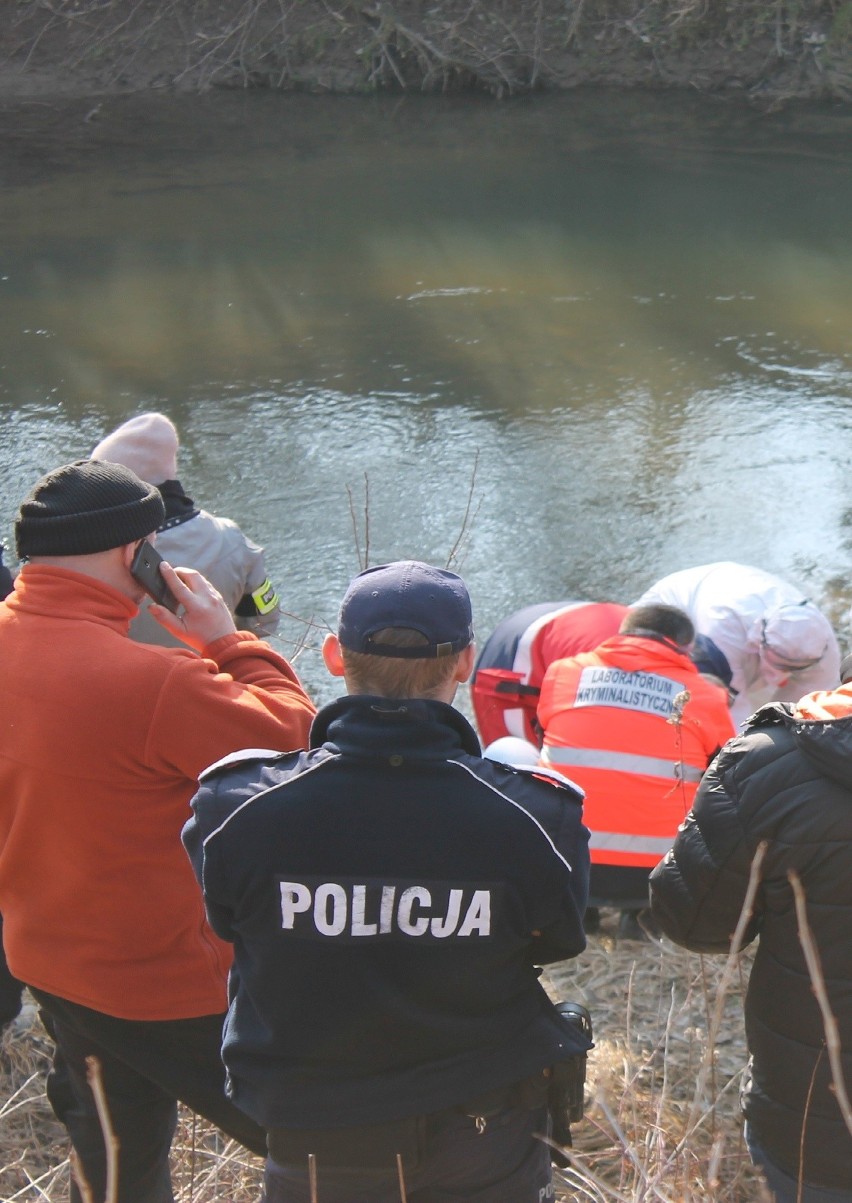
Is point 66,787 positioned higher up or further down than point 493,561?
higher up

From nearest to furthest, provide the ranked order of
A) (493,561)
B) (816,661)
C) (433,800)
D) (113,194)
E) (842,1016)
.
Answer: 1. (433,800)
2. (842,1016)
3. (816,661)
4. (493,561)
5. (113,194)

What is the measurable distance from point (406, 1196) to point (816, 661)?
9.13 ft

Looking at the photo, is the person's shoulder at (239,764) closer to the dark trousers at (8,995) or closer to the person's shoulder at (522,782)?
the person's shoulder at (522,782)

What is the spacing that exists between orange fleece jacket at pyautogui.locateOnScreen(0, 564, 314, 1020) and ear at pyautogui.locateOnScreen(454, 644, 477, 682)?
39 centimetres

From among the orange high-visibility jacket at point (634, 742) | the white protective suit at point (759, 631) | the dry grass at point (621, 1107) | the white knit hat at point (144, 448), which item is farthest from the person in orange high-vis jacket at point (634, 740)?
the white knit hat at point (144, 448)

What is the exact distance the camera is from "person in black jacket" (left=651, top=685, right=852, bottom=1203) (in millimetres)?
1807

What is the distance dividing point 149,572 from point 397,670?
0.61 meters

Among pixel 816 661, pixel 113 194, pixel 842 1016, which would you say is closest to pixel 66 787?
pixel 842 1016

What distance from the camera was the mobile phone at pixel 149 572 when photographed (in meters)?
2.02

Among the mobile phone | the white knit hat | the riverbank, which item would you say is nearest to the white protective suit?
the white knit hat

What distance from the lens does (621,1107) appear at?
2121 millimetres

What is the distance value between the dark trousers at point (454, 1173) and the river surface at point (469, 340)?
9.64 ft

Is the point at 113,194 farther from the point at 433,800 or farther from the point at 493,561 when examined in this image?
the point at 433,800

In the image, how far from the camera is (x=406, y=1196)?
5.38 ft
